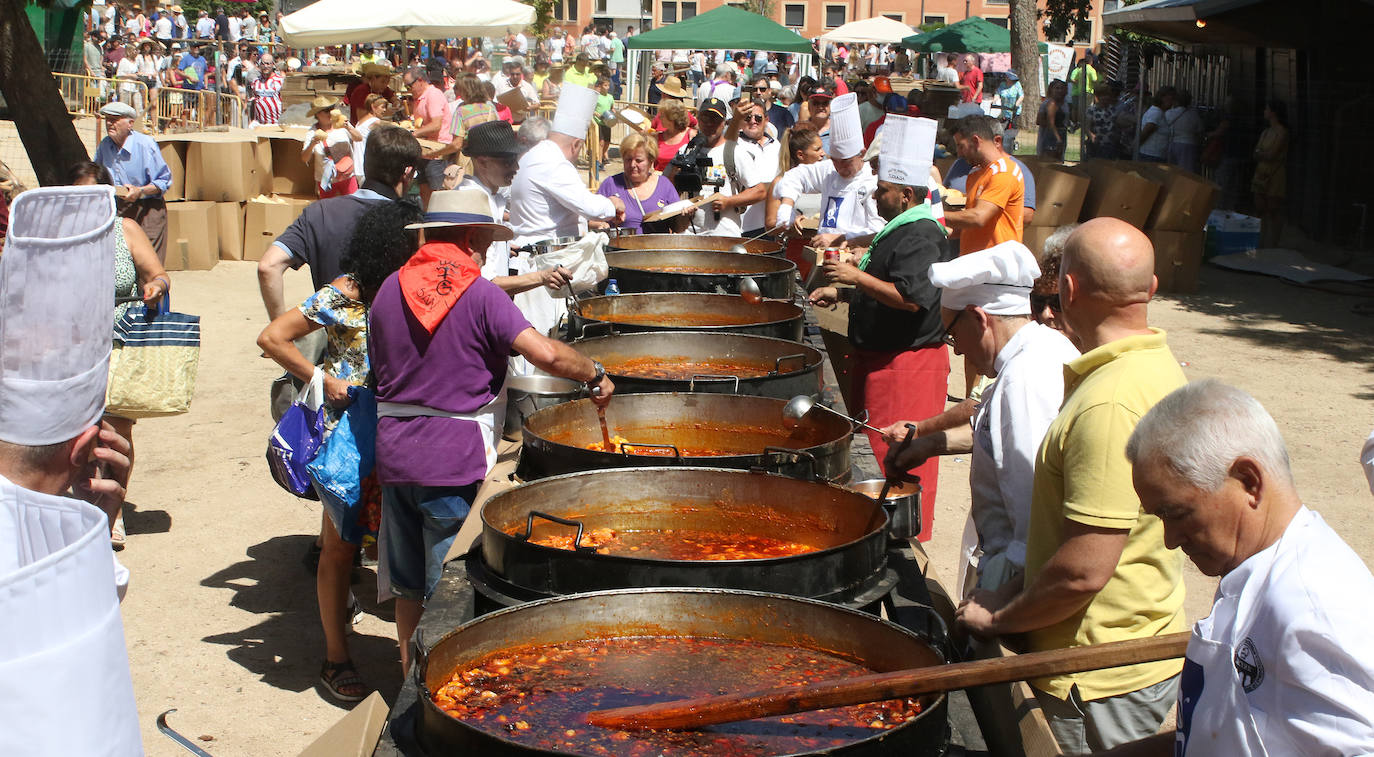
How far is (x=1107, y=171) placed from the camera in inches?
514

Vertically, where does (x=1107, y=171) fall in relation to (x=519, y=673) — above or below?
above

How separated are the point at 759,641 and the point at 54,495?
1379 mm

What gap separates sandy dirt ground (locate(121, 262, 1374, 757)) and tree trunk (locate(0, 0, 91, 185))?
5.44 feet

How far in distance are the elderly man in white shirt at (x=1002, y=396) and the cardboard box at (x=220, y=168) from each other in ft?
34.1

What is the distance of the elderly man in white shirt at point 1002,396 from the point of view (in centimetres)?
290

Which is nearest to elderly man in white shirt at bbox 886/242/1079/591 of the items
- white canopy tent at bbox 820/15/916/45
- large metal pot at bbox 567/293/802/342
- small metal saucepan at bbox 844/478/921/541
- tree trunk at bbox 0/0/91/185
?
small metal saucepan at bbox 844/478/921/541

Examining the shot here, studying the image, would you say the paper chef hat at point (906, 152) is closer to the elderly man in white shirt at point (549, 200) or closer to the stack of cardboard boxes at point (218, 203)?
the elderly man in white shirt at point (549, 200)

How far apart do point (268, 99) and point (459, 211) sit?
67.2ft

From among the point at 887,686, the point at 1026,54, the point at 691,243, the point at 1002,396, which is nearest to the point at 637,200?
the point at 691,243

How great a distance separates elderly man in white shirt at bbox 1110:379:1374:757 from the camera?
160 cm

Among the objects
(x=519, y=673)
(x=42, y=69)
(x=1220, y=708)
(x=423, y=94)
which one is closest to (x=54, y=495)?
(x=519, y=673)

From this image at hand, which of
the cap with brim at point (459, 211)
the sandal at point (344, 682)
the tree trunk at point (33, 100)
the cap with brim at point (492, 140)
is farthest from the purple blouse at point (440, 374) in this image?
the tree trunk at point (33, 100)

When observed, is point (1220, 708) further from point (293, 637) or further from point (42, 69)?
point (42, 69)

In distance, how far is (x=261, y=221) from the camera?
41.2ft
